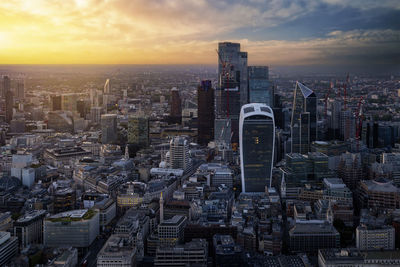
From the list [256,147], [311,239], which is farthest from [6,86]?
[311,239]

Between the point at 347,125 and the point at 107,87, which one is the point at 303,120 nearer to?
the point at 347,125

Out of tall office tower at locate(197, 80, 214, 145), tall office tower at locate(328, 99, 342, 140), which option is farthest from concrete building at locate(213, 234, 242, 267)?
tall office tower at locate(197, 80, 214, 145)

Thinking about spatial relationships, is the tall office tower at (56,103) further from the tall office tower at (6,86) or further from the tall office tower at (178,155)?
the tall office tower at (178,155)

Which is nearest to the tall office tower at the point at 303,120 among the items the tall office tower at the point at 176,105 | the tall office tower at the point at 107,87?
the tall office tower at the point at 176,105

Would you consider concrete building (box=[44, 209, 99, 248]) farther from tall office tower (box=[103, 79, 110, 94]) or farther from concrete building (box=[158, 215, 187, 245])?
tall office tower (box=[103, 79, 110, 94])

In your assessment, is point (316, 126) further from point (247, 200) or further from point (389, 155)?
point (247, 200)
